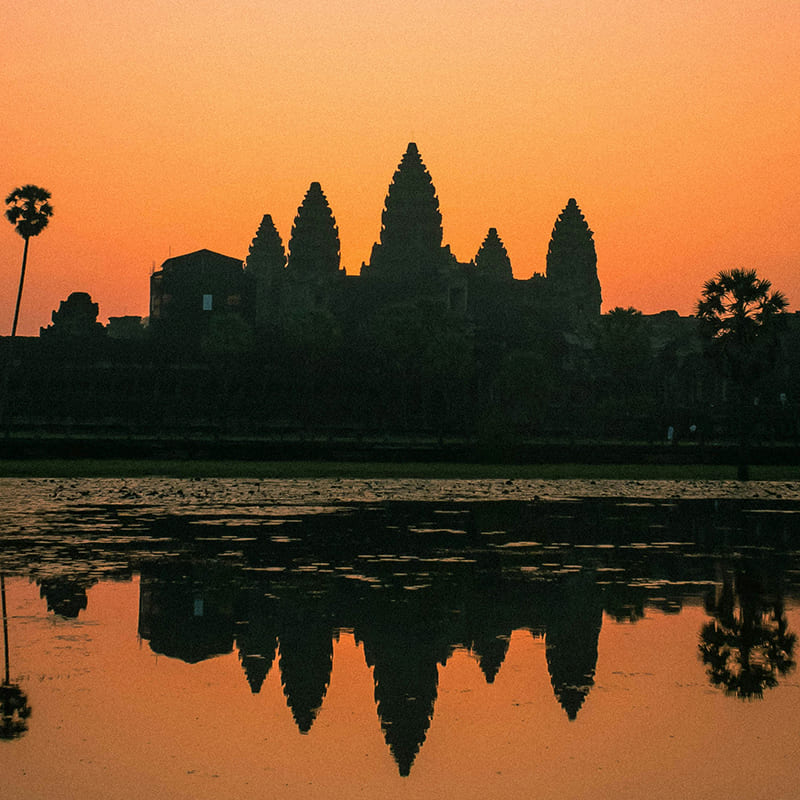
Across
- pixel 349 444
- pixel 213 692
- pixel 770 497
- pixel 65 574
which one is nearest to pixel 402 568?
pixel 65 574

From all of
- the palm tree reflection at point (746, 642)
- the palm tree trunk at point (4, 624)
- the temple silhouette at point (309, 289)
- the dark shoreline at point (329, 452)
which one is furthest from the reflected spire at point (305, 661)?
the temple silhouette at point (309, 289)

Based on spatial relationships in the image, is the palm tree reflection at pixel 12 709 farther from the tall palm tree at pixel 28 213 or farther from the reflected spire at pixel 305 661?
the tall palm tree at pixel 28 213

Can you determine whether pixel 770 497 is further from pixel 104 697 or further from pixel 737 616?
pixel 104 697

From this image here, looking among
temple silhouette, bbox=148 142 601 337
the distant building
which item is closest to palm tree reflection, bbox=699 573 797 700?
temple silhouette, bbox=148 142 601 337

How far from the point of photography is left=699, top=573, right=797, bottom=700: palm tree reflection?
1188 centimetres

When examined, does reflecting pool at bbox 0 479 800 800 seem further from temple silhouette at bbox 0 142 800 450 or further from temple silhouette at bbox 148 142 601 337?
temple silhouette at bbox 148 142 601 337

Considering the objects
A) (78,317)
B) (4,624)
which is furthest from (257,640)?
(78,317)

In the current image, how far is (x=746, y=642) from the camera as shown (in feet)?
45.3

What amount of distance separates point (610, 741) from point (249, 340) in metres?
110

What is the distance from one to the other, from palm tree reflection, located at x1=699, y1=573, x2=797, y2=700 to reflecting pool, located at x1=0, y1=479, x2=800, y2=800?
49mm

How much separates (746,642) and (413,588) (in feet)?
17.0

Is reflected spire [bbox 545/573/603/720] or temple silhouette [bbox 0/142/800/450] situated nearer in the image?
reflected spire [bbox 545/573/603/720]

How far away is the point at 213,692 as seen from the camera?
36.4ft

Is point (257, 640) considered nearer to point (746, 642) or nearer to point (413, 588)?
point (413, 588)
